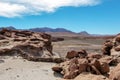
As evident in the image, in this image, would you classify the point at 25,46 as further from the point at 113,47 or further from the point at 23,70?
the point at 113,47

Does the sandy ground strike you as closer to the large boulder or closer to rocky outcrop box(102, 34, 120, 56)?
the large boulder

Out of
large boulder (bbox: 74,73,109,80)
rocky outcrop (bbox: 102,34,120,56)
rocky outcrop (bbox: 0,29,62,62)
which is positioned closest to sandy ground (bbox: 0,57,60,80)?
rocky outcrop (bbox: 0,29,62,62)

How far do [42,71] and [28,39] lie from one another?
8.54 m

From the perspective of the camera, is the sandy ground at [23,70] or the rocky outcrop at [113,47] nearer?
the sandy ground at [23,70]

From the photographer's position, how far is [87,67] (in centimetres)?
1212

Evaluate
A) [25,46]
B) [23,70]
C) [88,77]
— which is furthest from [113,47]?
[88,77]

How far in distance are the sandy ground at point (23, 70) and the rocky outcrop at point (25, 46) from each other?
4.02 ft

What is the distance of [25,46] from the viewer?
21.4 metres

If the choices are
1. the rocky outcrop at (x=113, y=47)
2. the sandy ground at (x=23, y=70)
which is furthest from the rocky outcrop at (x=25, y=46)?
the rocky outcrop at (x=113, y=47)

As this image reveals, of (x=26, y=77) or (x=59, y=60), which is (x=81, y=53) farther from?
(x=26, y=77)

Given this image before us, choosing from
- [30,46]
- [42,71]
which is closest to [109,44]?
[30,46]

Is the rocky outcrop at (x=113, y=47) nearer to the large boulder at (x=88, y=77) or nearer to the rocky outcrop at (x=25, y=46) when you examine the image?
the rocky outcrop at (x=25, y=46)

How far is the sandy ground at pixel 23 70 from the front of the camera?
13836 mm

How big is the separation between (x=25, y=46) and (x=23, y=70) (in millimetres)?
6155
